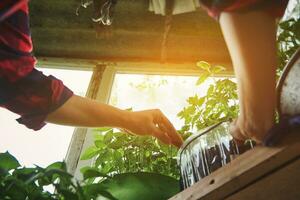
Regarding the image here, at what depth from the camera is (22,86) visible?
104 centimetres

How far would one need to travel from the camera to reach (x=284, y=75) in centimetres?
57

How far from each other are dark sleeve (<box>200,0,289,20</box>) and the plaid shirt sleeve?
Result: 2.30 feet

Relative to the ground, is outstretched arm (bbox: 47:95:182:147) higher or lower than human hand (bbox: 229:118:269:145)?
higher

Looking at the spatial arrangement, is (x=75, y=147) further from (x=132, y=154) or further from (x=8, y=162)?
(x=8, y=162)

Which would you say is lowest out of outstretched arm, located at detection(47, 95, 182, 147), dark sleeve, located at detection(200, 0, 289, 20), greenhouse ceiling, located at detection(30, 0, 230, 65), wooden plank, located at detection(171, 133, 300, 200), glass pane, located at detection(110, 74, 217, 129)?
wooden plank, located at detection(171, 133, 300, 200)

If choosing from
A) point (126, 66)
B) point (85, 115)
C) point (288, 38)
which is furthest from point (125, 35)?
point (85, 115)

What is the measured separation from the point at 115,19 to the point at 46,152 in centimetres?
107

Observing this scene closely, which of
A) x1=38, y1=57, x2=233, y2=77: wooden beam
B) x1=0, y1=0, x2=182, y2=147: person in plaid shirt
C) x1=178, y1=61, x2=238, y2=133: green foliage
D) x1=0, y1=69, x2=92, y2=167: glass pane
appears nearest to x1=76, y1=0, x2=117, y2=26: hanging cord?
x1=38, y1=57, x2=233, y2=77: wooden beam

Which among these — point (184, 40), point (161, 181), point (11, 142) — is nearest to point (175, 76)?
point (184, 40)

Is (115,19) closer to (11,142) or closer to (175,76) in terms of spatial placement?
(175,76)

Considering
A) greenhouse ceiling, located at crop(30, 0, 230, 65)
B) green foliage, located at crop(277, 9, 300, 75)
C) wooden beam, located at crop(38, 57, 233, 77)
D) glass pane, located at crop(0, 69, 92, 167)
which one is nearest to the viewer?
green foliage, located at crop(277, 9, 300, 75)

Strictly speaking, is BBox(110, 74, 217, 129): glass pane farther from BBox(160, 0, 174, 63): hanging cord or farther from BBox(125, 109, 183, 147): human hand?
BBox(125, 109, 183, 147): human hand

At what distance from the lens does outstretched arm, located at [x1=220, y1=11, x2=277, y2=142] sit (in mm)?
485

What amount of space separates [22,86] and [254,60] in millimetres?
800
